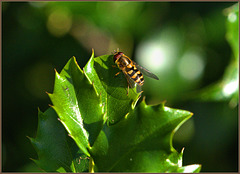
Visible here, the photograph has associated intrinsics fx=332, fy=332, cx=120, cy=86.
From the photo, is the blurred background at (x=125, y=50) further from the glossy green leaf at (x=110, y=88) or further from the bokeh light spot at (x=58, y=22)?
the glossy green leaf at (x=110, y=88)

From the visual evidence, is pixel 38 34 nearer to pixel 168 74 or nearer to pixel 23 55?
pixel 23 55

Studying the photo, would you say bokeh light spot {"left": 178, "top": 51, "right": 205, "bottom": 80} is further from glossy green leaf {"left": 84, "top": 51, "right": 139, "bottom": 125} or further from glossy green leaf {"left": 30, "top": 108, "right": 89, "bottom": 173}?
glossy green leaf {"left": 30, "top": 108, "right": 89, "bottom": 173}

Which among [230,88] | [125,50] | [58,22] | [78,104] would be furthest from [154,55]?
[78,104]

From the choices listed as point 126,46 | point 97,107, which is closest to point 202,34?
point 126,46

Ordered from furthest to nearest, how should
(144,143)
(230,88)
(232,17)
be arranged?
(230,88), (232,17), (144,143)

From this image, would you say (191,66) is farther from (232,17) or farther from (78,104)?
(78,104)

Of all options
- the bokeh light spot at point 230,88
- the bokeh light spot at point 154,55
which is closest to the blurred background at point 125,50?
the bokeh light spot at point 154,55

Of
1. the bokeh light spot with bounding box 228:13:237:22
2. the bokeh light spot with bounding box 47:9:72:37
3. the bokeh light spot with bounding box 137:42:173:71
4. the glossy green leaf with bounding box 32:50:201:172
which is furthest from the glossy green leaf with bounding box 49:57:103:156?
the bokeh light spot with bounding box 47:9:72:37
